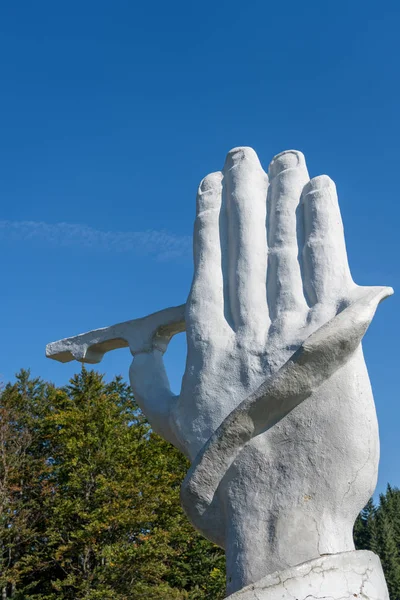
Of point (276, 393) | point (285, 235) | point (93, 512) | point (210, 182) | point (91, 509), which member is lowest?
point (276, 393)

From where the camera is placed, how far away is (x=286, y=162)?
567 centimetres

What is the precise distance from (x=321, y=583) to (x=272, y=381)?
4.14 feet

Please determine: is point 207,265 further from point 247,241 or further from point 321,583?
point 321,583

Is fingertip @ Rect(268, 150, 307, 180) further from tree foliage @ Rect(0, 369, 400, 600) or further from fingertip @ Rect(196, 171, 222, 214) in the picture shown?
tree foliage @ Rect(0, 369, 400, 600)

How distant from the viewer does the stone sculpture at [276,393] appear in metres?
4.35

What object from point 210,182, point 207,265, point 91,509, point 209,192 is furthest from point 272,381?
point 91,509

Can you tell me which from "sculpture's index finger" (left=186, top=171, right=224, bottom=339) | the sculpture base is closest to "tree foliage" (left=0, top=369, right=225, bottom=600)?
"sculpture's index finger" (left=186, top=171, right=224, bottom=339)

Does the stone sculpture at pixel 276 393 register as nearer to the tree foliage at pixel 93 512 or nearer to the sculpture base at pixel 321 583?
the sculpture base at pixel 321 583

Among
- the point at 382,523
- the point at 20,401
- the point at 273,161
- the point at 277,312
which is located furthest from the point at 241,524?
the point at 382,523

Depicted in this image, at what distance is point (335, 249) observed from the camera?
5.05 meters

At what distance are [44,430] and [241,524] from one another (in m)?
23.6

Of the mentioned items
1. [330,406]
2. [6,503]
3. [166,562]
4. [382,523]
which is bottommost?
[330,406]

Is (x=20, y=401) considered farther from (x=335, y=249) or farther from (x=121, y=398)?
(x=335, y=249)

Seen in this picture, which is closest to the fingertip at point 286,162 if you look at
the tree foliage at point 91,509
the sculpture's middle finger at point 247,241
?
the sculpture's middle finger at point 247,241
